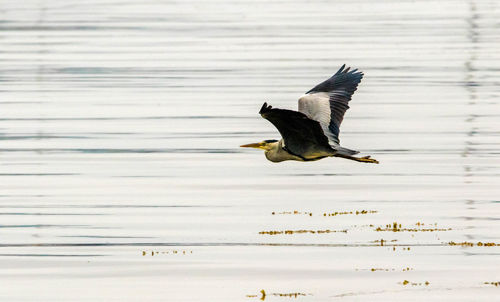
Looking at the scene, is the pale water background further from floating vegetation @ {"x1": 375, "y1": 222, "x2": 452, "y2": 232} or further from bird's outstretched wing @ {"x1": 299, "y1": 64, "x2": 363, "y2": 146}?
bird's outstretched wing @ {"x1": 299, "y1": 64, "x2": 363, "y2": 146}

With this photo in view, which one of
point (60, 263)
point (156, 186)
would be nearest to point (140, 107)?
point (156, 186)

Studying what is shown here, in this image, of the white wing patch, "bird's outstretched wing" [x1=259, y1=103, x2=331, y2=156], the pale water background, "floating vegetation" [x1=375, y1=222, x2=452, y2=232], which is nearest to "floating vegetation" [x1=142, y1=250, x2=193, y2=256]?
the pale water background

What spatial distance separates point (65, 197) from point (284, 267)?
3732 millimetres

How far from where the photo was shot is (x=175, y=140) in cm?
1814

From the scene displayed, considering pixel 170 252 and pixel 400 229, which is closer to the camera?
pixel 170 252

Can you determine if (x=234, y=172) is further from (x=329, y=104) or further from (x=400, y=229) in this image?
(x=400, y=229)

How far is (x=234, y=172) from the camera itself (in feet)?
51.8

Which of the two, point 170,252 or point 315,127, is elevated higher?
point 315,127

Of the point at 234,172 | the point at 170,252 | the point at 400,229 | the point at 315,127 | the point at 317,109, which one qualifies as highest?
the point at 317,109

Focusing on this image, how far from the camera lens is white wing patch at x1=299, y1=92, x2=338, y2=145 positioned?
13.6 metres

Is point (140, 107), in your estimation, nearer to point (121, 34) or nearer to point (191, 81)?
point (191, 81)

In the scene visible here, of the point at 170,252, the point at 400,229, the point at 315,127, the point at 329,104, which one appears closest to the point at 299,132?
the point at 315,127

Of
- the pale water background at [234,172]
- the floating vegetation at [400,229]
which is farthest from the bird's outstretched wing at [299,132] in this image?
the floating vegetation at [400,229]

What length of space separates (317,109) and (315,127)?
961mm
